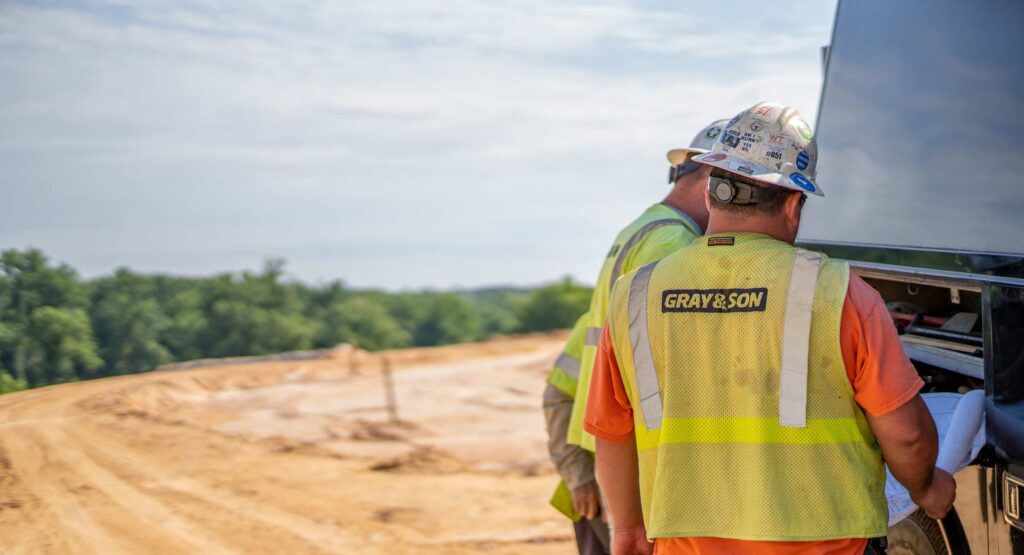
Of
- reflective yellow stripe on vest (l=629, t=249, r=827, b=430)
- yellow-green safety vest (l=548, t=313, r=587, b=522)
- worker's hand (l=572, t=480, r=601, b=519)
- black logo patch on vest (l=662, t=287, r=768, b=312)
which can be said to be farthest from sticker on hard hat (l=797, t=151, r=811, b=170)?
worker's hand (l=572, t=480, r=601, b=519)

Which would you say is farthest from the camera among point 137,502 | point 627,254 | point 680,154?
point 137,502

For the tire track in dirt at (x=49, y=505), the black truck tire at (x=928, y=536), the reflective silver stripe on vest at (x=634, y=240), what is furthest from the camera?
the tire track in dirt at (x=49, y=505)

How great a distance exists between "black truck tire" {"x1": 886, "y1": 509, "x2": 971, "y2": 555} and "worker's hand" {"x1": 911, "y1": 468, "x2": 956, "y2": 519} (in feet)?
1.66

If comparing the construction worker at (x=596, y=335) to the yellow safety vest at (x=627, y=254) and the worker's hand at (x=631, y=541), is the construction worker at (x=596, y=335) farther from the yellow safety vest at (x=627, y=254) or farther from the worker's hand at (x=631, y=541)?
the worker's hand at (x=631, y=541)

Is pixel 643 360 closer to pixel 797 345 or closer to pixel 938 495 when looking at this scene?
pixel 797 345

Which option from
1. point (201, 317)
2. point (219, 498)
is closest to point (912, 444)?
point (219, 498)

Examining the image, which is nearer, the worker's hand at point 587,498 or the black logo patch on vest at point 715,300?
the black logo patch on vest at point 715,300

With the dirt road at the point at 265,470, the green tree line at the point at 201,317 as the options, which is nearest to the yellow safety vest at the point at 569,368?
the dirt road at the point at 265,470

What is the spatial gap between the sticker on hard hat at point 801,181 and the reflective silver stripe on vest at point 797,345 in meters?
0.24

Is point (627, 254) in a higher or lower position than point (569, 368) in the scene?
higher

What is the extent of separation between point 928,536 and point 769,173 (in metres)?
1.45

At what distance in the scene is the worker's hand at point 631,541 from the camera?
2938 mm

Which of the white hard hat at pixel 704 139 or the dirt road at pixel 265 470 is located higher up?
the white hard hat at pixel 704 139

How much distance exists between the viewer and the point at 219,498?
23.5 feet
